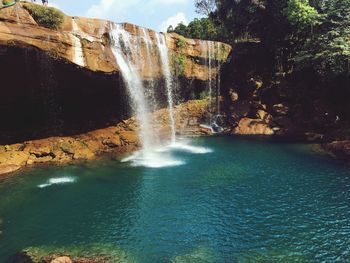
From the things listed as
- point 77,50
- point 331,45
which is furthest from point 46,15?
point 331,45

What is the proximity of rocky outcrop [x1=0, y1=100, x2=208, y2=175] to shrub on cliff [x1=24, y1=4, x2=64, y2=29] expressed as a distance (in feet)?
36.8

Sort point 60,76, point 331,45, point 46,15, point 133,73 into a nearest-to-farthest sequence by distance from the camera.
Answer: point 46,15 → point 60,76 → point 331,45 → point 133,73

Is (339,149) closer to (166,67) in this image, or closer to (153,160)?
(153,160)

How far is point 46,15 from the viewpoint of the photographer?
2977cm

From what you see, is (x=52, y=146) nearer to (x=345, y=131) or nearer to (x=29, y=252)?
(x=29, y=252)

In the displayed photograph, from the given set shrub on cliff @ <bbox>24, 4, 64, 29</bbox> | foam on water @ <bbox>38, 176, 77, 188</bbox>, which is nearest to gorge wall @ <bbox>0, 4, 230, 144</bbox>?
shrub on cliff @ <bbox>24, 4, 64, 29</bbox>

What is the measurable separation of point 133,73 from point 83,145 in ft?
30.7

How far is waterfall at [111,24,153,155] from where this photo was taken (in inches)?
1393

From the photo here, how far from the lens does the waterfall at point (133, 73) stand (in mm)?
35375

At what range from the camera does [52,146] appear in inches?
1332

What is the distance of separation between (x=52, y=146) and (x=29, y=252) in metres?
18.2

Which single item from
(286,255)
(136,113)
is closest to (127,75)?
(136,113)

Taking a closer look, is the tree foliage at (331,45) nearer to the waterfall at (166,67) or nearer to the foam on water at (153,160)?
the waterfall at (166,67)

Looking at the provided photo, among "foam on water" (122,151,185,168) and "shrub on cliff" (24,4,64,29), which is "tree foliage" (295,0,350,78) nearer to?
"foam on water" (122,151,185,168)
